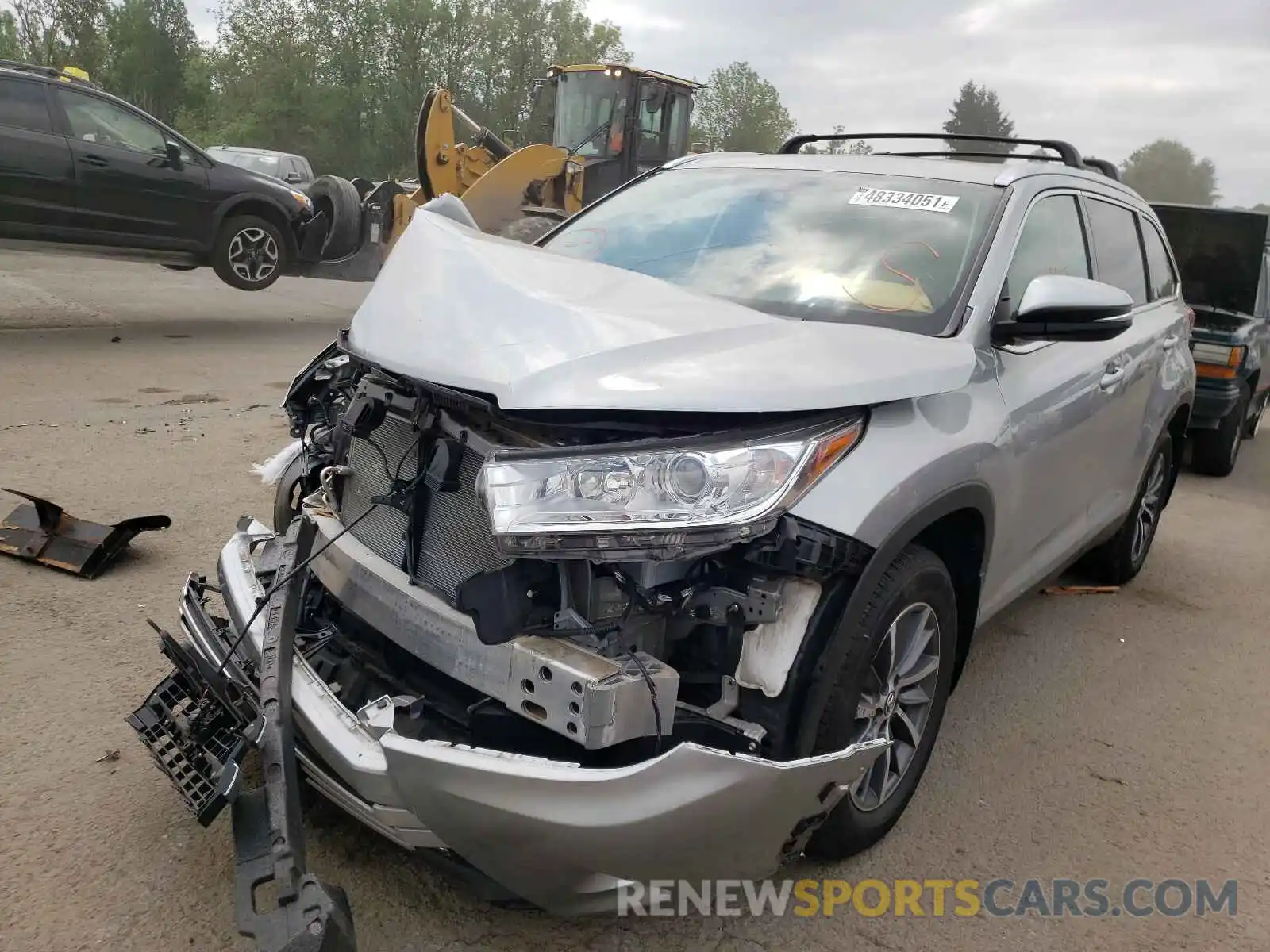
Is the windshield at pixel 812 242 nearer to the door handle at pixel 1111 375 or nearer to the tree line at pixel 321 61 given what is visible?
the door handle at pixel 1111 375

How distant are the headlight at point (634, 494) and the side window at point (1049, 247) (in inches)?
53.4

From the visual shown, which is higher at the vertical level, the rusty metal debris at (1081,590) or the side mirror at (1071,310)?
the side mirror at (1071,310)

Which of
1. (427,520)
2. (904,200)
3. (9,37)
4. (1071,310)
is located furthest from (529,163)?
(9,37)

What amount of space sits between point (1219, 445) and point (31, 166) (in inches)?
401

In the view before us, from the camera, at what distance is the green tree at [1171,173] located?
109125 mm

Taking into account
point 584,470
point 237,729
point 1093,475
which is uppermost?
point 584,470

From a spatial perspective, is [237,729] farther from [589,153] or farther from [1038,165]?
[589,153]

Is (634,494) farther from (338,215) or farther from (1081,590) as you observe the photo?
(338,215)

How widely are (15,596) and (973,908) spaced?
3495mm

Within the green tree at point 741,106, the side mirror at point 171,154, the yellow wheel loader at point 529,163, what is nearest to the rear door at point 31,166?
the side mirror at point 171,154

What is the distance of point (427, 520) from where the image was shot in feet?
7.75

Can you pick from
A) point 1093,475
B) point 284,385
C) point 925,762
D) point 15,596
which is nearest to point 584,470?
point 925,762

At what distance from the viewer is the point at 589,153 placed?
12.7 meters

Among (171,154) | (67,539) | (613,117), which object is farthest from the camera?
(613,117)
